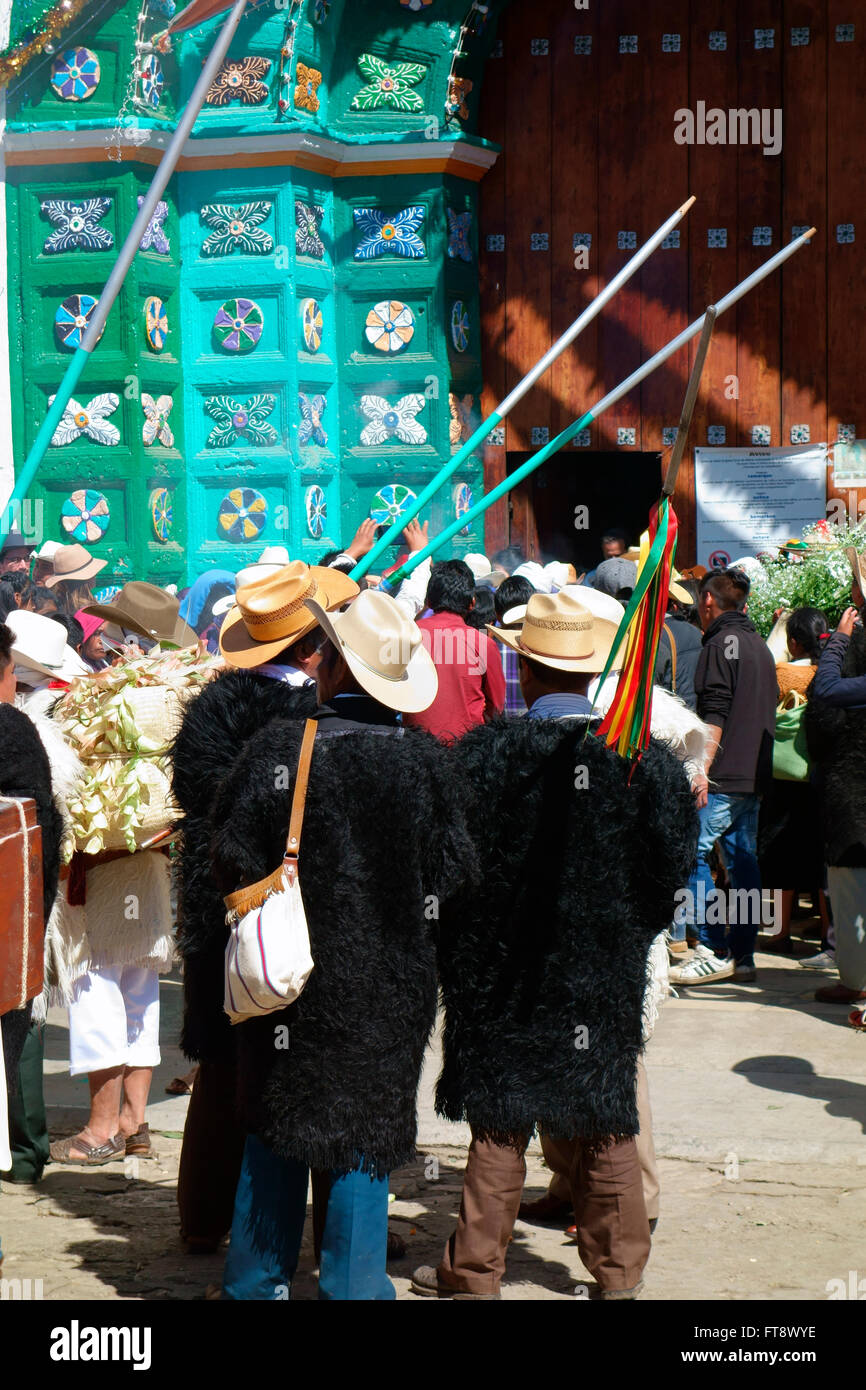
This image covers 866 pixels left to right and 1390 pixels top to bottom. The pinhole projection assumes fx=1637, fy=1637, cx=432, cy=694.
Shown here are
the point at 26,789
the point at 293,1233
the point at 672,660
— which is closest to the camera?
the point at 293,1233

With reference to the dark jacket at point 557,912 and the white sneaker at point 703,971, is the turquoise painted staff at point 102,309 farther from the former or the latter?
the white sneaker at point 703,971

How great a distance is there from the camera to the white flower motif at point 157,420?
37.6 feet

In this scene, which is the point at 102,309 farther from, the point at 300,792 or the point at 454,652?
the point at 454,652

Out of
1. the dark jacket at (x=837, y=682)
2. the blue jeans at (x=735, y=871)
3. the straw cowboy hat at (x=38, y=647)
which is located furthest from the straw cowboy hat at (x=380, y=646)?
the blue jeans at (x=735, y=871)

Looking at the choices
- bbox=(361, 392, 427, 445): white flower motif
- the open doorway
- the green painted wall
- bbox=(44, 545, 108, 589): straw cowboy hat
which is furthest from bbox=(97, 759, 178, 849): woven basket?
the open doorway

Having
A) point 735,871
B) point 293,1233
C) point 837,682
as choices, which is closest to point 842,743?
point 837,682

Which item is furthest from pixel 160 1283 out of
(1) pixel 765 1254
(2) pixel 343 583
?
(2) pixel 343 583

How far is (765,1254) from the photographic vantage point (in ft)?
14.4

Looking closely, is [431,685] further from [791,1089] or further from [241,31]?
[241,31]

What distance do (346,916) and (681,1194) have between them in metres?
1.95

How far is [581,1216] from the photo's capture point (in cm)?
401

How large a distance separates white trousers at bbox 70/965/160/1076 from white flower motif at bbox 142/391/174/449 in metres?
6.81

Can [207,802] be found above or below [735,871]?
above

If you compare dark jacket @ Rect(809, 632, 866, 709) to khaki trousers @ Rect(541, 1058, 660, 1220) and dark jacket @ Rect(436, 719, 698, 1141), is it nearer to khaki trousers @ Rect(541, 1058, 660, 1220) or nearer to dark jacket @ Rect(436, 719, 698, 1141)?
khaki trousers @ Rect(541, 1058, 660, 1220)
